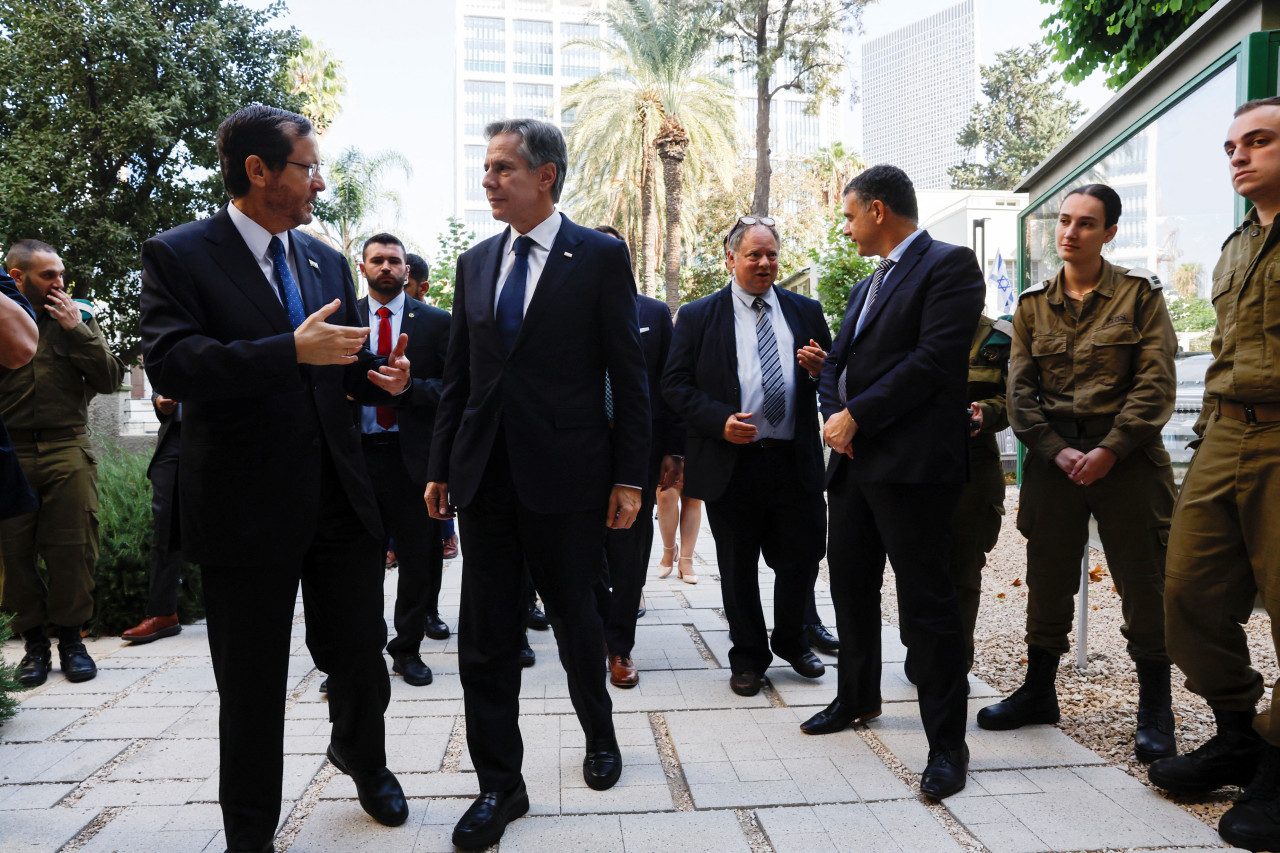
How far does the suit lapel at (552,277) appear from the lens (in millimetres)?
3062

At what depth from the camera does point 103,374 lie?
16.1ft

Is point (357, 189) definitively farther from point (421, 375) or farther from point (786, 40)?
point (421, 375)

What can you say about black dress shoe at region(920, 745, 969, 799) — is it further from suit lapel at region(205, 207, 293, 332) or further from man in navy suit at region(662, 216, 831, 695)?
suit lapel at region(205, 207, 293, 332)

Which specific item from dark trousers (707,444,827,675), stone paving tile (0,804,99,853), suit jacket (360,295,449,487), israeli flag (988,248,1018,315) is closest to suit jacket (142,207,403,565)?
stone paving tile (0,804,99,853)

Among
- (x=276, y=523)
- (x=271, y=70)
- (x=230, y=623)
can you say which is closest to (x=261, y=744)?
(x=230, y=623)

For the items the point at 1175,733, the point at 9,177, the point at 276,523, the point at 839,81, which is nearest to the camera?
the point at 276,523

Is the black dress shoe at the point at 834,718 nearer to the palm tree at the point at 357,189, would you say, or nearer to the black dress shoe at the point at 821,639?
the black dress shoe at the point at 821,639

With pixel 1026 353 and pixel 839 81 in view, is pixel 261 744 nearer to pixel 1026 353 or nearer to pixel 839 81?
pixel 1026 353

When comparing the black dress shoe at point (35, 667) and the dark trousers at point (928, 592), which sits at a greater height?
the dark trousers at point (928, 592)

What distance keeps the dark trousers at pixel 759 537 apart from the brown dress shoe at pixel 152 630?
3426 millimetres

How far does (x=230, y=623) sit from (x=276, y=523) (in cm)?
32

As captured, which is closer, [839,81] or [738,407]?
[738,407]

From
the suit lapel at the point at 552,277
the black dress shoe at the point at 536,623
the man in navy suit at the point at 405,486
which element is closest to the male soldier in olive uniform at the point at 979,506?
the suit lapel at the point at 552,277

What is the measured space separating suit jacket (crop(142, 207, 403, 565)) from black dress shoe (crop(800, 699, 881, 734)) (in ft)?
6.95
